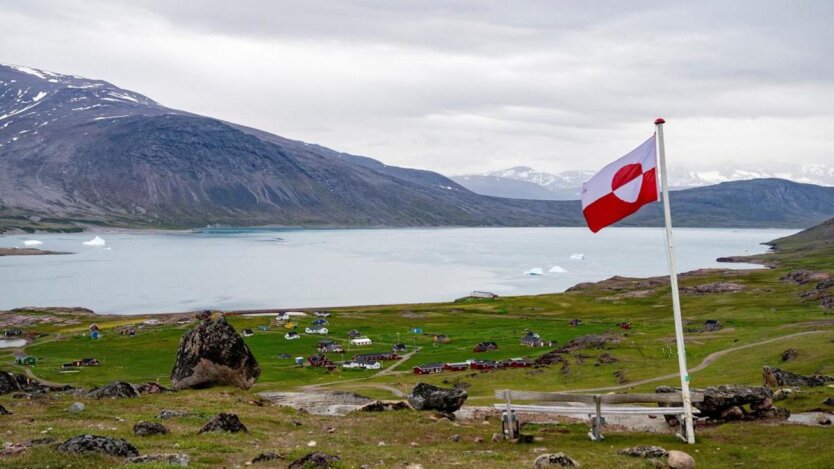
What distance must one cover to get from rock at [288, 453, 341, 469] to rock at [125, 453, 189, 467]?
2769 millimetres

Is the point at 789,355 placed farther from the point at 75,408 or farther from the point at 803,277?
the point at 803,277

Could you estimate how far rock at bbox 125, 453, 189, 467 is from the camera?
17.6m

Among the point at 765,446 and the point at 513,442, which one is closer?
the point at 765,446

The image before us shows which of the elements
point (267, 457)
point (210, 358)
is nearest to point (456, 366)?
point (210, 358)

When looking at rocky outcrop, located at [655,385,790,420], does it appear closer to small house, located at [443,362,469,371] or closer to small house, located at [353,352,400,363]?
small house, located at [443,362,469,371]

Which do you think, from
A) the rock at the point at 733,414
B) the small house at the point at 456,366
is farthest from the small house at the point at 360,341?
the rock at the point at 733,414

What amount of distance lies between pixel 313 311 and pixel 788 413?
4925 inches

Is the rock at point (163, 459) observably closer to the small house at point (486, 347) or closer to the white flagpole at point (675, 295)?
the white flagpole at point (675, 295)

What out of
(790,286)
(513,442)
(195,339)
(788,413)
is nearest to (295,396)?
(195,339)

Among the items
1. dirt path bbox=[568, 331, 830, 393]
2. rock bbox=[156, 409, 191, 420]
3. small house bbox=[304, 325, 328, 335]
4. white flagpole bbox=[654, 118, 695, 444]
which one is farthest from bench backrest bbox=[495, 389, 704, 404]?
small house bbox=[304, 325, 328, 335]

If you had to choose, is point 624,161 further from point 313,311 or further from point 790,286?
point 790,286

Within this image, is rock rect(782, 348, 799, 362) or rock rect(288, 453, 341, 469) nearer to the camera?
rock rect(288, 453, 341, 469)

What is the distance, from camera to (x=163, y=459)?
1816cm

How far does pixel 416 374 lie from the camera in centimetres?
7594
